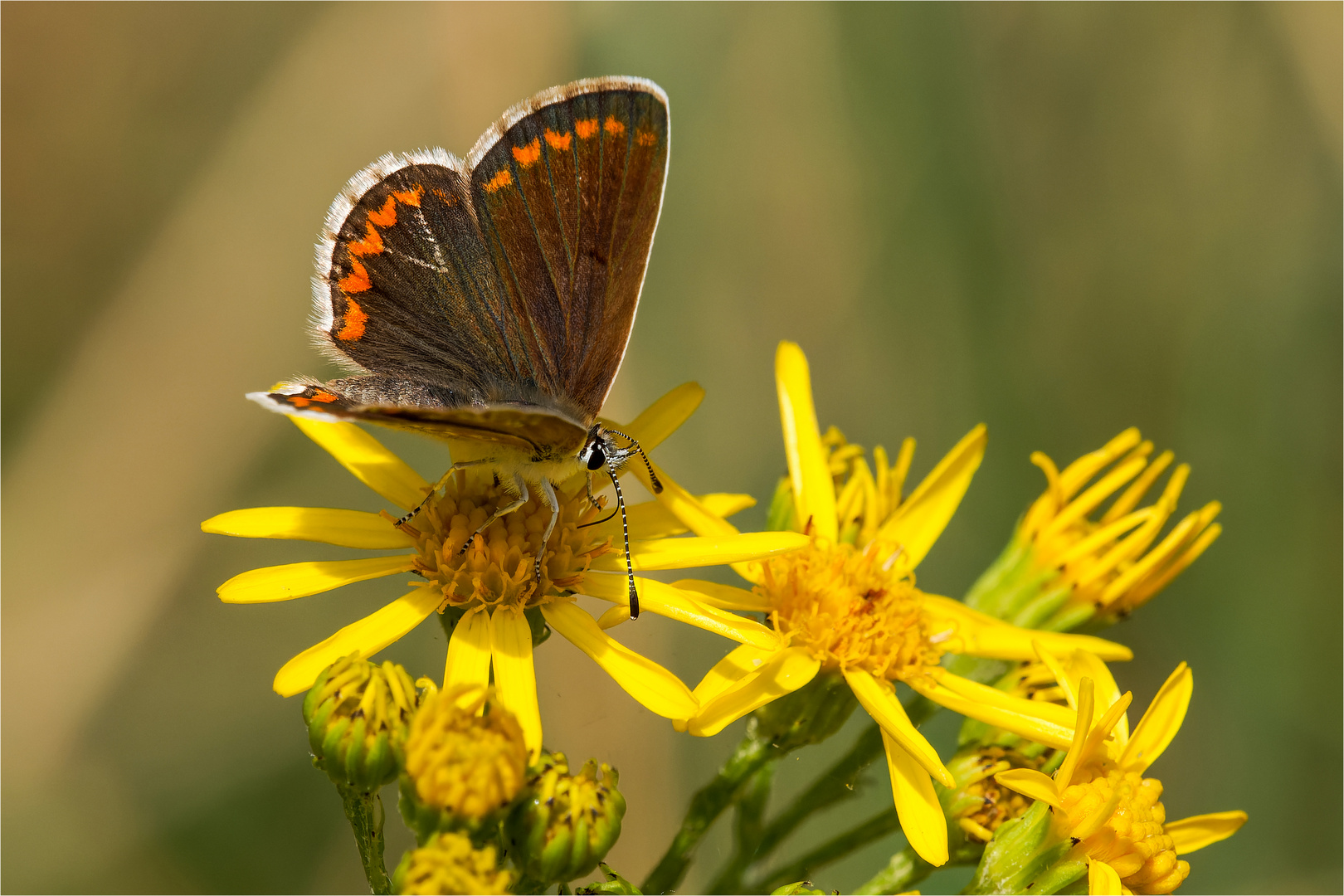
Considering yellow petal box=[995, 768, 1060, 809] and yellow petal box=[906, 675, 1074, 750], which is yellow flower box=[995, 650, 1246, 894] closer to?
yellow petal box=[995, 768, 1060, 809]

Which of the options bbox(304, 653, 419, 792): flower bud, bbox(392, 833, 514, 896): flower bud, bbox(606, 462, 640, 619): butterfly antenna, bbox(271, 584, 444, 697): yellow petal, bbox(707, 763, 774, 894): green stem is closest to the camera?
bbox(392, 833, 514, 896): flower bud

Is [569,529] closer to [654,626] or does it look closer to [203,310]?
[654,626]

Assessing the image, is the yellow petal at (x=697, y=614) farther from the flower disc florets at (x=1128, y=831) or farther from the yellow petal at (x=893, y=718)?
the flower disc florets at (x=1128, y=831)

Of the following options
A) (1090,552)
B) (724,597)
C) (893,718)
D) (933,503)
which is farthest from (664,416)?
(1090,552)

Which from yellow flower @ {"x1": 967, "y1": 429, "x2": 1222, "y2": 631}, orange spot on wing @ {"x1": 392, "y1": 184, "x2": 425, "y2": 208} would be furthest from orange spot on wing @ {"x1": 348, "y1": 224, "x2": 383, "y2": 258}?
yellow flower @ {"x1": 967, "y1": 429, "x2": 1222, "y2": 631}

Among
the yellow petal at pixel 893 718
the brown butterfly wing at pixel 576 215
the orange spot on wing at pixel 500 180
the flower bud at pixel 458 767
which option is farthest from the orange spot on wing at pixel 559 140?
the yellow petal at pixel 893 718

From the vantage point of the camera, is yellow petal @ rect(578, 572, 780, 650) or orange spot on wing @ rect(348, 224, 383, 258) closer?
yellow petal @ rect(578, 572, 780, 650)

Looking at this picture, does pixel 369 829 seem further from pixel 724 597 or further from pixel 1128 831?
pixel 1128 831
